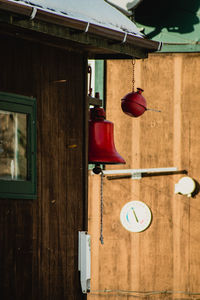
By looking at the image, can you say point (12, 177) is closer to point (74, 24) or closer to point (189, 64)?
point (74, 24)

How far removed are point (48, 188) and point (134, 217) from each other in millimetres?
5187

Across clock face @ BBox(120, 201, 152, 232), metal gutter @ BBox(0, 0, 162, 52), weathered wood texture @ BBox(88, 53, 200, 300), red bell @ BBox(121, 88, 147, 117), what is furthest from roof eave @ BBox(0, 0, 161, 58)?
clock face @ BBox(120, 201, 152, 232)

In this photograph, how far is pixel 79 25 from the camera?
524 cm

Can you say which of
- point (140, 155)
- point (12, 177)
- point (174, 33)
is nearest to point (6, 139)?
point (12, 177)

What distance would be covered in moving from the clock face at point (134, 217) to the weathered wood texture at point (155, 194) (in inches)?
3.9

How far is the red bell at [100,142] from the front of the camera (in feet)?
20.1

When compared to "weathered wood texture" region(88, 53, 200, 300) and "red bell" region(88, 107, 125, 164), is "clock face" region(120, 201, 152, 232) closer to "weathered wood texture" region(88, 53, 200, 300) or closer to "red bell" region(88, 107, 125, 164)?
"weathered wood texture" region(88, 53, 200, 300)

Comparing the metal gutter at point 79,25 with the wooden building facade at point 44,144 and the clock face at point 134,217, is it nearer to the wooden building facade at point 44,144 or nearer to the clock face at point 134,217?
the wooden building facade at point 44,144

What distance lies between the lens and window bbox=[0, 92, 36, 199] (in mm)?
5176

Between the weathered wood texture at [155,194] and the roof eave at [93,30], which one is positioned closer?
the roof eave at [93,30]

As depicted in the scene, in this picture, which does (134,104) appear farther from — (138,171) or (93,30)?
(138,171)

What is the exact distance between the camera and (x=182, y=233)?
34.4 feet

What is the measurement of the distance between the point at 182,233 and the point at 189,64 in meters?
2.92

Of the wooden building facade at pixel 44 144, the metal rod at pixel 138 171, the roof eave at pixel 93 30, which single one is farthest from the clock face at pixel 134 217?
the wooden building facade at pixel 44 144
